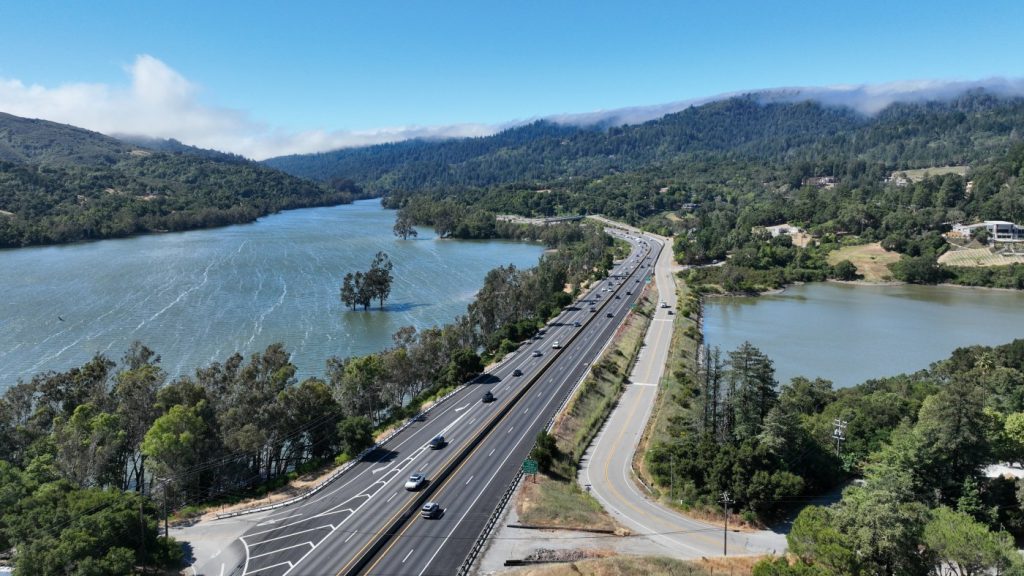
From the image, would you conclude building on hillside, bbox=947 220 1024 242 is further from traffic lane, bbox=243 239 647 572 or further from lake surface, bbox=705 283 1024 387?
traffic lane, bbox=243 239 647 572

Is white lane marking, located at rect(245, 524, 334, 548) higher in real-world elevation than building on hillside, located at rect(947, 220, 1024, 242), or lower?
higher

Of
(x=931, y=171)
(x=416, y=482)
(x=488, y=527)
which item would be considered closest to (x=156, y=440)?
(x=416, y=482)

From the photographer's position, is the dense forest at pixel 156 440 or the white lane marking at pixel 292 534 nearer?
the dense forest at pixel 156 440

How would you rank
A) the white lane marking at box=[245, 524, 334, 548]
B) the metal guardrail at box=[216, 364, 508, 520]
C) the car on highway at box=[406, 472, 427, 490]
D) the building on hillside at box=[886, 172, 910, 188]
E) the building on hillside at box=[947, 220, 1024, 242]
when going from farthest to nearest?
the building on hillside at box=[886, 172, 910, 188], the building on hillside at box=[947, 220, 1024, 242], the car on highway at box=[406, 472, 427, 490], the metal guardrail at box=[216, 364, 508, 520], the white lane marking at box=[245, 524, 334, 548]

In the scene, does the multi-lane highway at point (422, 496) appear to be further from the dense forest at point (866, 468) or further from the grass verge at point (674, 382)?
the dense forest at point (866, 468)

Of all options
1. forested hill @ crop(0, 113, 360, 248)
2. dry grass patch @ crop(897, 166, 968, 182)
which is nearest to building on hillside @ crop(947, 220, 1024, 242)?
dry grass patch @ crop(897, 166, 968, 182)

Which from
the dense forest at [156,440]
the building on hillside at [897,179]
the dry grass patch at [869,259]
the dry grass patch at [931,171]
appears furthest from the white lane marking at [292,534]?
the dry grass patch at [931,171]

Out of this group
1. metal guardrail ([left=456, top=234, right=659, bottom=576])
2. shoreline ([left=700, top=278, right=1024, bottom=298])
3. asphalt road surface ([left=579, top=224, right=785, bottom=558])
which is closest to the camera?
metal guardrail ([left=456, top=234, right=659, bottom=576])
